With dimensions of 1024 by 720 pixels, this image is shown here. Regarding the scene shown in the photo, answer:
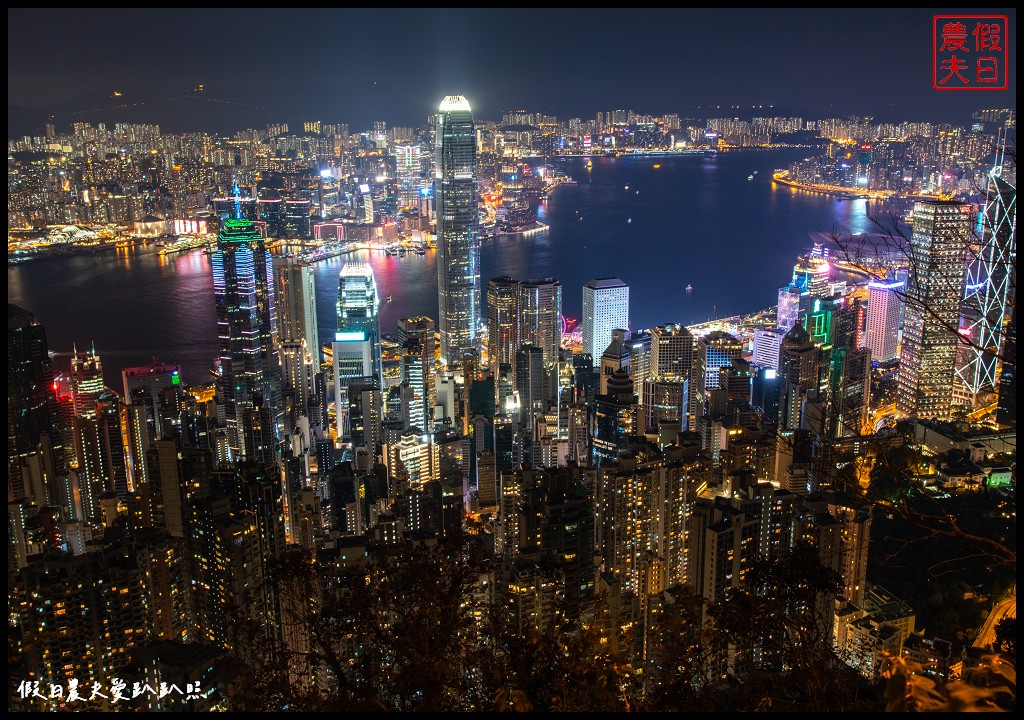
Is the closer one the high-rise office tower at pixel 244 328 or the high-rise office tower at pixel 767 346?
the high-rise office tower at pixel 244 328

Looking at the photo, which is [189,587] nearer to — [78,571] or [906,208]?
[78,571]

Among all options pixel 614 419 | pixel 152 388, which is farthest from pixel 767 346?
pixel 152 388

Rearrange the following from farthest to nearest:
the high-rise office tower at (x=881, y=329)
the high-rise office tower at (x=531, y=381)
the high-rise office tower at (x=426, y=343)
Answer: the high-rise office tower at (x=881, y=329)
the high-rise office tower at (x=426, y=343)
the high-rise office tower at (x=531, y=381)

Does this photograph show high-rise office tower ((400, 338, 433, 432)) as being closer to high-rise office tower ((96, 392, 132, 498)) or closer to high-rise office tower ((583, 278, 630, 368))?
high-rise office tower ((583, 278, 630, 368))

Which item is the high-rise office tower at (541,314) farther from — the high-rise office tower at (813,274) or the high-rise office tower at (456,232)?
the high-rise office tower at (813,274)

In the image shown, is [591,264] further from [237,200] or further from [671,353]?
[237,200]

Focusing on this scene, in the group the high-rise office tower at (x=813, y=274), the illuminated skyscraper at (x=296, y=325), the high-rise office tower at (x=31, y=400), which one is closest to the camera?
the high-rise office tower at (x=31, y=400)

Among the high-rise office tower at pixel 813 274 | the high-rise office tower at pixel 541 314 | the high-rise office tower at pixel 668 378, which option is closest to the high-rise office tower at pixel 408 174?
the high-rise office tower at pixel 541 314
